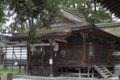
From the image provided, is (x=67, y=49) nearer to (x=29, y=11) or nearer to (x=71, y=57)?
(x=71, y=57)

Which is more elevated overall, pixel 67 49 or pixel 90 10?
pixel 90 10

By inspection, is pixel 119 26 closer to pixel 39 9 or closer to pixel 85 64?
pixel 85 64

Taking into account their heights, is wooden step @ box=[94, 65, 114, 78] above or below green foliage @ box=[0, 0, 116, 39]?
below

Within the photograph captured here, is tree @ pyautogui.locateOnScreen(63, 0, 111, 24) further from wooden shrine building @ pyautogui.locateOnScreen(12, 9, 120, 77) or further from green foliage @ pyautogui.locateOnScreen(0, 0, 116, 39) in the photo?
green foliage @ pyautogui.locateOnScreen(0, 0, 116, 39)

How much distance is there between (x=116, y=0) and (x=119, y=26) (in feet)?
61.7

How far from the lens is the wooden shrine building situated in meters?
15.1

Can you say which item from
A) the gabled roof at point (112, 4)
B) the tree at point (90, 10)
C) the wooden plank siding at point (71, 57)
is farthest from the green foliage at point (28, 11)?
the tree at point (90, 10)

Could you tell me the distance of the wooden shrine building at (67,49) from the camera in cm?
1515

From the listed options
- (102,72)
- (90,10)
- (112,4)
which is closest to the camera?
(112,4)

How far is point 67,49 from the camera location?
638 inches

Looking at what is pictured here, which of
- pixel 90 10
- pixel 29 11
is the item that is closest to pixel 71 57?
pixel 29 11

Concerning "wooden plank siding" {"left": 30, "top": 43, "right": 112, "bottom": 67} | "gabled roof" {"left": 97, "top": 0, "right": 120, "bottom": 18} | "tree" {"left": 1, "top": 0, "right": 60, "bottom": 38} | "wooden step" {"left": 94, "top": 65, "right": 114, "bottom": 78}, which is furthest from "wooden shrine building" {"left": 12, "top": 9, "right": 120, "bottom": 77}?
"gabled roof" {"left": 97, "top": 0, "right": 120, "bottom": 18}

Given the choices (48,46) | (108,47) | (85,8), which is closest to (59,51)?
(48,46)

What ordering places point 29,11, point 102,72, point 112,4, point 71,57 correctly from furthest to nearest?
point 71,57
point 102,72
point 29,11
point 112,4
